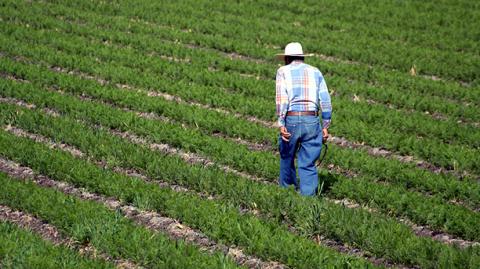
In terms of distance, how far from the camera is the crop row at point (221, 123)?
30.1 ft

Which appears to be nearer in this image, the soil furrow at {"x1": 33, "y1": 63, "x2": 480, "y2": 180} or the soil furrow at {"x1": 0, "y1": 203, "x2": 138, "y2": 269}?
the soil furrow at {"x1": 0, "y1": 203, "x2": 138, "y2": 269}

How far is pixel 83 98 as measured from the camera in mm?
13469

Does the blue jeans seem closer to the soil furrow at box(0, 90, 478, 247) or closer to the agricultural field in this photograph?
the agricultural field

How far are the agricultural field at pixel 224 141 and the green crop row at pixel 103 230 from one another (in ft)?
0.07

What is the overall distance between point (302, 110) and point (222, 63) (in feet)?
24.4

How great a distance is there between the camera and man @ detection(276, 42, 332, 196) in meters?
8.43

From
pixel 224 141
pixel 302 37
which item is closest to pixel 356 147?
pixel 224 141

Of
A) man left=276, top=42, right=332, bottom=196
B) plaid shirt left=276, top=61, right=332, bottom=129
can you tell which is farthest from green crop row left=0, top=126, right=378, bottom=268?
plaid shirt left=276, top=61, right=332, bottom=129

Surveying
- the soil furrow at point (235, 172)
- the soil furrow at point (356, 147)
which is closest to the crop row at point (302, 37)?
the soil furrow at point (356, 147)

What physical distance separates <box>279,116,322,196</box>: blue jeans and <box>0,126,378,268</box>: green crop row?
36.8 inches

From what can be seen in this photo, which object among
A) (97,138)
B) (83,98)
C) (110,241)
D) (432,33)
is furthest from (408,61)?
(110,241)

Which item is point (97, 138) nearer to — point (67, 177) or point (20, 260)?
point (67, 177)

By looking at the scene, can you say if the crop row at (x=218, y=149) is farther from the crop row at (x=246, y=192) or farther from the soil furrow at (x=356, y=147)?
the soil furrow at (x=356, y=147)

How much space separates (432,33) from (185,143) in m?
10.3
